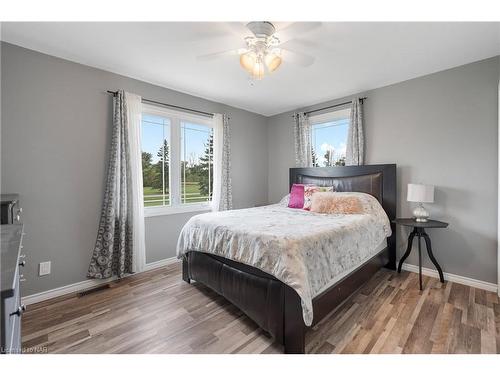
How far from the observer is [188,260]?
2.62 m

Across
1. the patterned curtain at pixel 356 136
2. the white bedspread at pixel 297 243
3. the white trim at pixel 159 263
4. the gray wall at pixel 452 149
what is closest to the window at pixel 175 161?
the white trim at pixel 159 263

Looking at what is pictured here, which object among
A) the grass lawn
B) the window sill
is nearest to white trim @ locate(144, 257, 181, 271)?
the window sill

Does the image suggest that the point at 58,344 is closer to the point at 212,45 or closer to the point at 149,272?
the point at 149,272

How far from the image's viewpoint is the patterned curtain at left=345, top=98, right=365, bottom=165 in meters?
3.34

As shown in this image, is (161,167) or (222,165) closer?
(161,167)

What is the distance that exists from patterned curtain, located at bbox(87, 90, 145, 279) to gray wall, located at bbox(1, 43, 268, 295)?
0.11m

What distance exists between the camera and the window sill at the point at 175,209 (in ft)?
10.4

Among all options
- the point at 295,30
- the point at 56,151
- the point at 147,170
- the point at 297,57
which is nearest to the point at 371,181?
the point at 297,57

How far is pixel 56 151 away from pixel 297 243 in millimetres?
2608

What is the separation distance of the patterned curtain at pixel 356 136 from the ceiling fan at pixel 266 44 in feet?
5.04

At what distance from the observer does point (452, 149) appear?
2693 millimetres

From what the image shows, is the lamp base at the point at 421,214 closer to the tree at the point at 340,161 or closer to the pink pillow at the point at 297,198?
the tree at the point at 340,161

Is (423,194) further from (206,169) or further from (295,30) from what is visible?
(206,169)
